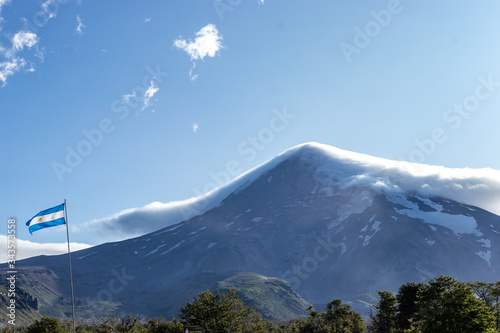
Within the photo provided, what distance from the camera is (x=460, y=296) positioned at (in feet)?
168

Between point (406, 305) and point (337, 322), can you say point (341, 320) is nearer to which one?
point (337, 322)

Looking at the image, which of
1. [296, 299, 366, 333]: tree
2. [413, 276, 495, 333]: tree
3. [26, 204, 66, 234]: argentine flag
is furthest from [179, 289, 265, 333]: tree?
[413, 276, 495, 333]: tree

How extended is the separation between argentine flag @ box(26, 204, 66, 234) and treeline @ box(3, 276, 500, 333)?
23.7 metres

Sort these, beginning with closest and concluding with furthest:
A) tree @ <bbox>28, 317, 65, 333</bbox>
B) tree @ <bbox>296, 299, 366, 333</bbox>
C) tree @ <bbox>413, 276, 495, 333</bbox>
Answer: tree @ <bbox>413, 276, 495, 333</bbox> → tree @ <bbox>28, 317, 65, 333</bbox> → tree @ <bbox>296, 299, 366, 333</bbox>

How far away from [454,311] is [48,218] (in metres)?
44.2

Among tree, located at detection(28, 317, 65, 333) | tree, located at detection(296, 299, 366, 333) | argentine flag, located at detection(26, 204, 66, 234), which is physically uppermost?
argentine flag, located at detection(26, 204, 66, 234)

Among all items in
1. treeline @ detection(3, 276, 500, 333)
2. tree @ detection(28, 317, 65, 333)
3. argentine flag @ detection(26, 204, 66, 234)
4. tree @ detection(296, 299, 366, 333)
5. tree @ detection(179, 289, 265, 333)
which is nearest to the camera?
argentine flag @ detection(26, 204, 66, 234)

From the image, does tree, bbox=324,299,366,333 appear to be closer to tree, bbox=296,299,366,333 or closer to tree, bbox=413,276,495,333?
tree, bbox=296,299,366,333

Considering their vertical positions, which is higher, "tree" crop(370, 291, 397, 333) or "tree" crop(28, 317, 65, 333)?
"tree" crop(28, 317, 65, 333)

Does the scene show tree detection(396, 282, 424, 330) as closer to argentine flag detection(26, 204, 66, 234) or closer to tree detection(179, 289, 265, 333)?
tree detection(179, 289, 265, 333)

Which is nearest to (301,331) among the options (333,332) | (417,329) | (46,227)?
(333,332)

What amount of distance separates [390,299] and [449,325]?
3055 centimetres

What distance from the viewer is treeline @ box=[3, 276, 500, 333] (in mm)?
50062

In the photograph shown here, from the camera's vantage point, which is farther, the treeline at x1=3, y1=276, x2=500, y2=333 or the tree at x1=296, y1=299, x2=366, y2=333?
the tree at x1=296, y1=299, x2=366, y2=333
